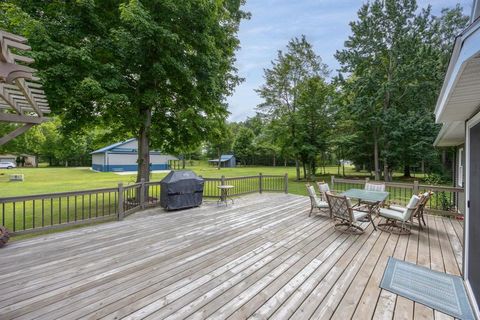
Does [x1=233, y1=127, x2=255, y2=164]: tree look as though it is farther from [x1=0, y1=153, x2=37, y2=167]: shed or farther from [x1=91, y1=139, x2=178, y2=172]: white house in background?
[x1=0, y1=153, x2=37, y2=167]: shed

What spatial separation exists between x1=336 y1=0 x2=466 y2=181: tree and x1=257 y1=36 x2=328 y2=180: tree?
211cm

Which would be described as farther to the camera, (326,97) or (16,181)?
(326,97)

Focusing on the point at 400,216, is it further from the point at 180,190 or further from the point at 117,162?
the point at 117,162

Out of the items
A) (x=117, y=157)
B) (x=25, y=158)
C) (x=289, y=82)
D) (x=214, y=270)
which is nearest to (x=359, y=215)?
(x=214, y=270)

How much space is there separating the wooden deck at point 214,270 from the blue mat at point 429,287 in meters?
0.15

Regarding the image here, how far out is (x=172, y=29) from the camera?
6590 millimetres

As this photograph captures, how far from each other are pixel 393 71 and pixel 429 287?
15.7 metres

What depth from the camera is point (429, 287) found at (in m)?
2.82

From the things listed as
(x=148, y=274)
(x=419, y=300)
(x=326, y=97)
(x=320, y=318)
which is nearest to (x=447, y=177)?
(x=326, y=97)

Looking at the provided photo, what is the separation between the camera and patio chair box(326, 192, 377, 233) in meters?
4.75

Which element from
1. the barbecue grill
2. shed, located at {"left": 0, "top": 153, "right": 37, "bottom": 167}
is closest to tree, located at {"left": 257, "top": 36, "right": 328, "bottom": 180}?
the barbecue grill

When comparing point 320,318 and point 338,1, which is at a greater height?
point 338,1

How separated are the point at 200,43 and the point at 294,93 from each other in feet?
39.5

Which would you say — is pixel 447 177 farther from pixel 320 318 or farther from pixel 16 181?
pixel 16 181
